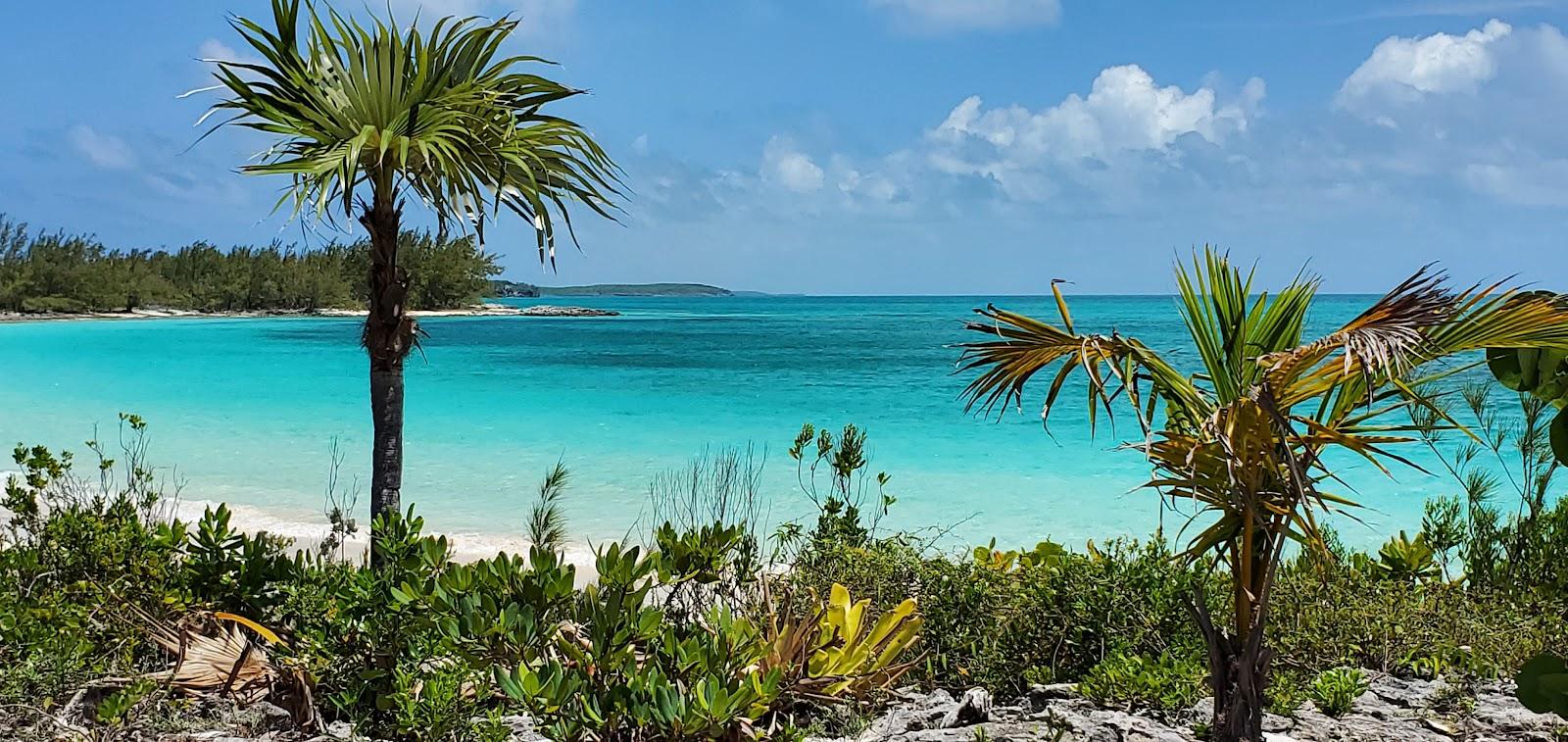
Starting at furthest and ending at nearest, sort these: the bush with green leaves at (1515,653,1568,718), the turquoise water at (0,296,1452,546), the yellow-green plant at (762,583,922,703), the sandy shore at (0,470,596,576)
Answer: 1. the turquoise water at (0,296,1452,546)
2. the sandy shore at (0,470,596,576)
3. the yellow-green plant at (762,583,922,703)
4. the bush with green leaves at (1515,653,1568,718)

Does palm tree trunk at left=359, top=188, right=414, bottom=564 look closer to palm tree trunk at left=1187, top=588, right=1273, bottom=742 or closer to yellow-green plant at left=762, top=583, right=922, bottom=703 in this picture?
yellow-green plant at left=762, top=583, right=922, bottom=703

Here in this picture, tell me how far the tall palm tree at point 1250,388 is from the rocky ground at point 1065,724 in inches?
16.8

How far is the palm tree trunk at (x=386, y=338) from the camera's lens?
472 centimetres

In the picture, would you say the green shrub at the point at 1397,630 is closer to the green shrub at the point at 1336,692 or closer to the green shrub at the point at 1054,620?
the green shrub at the point at 1336,692

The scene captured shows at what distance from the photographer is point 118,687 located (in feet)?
12.7

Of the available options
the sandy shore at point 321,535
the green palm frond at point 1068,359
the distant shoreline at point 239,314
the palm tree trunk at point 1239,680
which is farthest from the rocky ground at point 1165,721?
the distant shoreline at point 239,314

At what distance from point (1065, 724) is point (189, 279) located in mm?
84082

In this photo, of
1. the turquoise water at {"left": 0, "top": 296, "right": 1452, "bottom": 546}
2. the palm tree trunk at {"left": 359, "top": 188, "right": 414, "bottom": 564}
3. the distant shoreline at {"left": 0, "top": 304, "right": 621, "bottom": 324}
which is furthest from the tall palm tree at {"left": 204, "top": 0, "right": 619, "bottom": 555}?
the distant shoreline at {"left": 0, "top": 304, "right": 621, "bottom": 324}

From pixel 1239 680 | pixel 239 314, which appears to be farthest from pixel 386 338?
pixel 239 314

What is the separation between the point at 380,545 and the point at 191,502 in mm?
8579

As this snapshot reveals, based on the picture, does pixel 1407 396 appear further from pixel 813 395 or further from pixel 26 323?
pixel 26 323

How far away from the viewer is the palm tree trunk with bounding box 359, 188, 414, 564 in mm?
4723

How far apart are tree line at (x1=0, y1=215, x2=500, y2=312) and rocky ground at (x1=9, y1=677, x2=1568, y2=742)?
58016 mm

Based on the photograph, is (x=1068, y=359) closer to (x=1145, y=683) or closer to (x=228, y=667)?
(x=1145, y=683)
